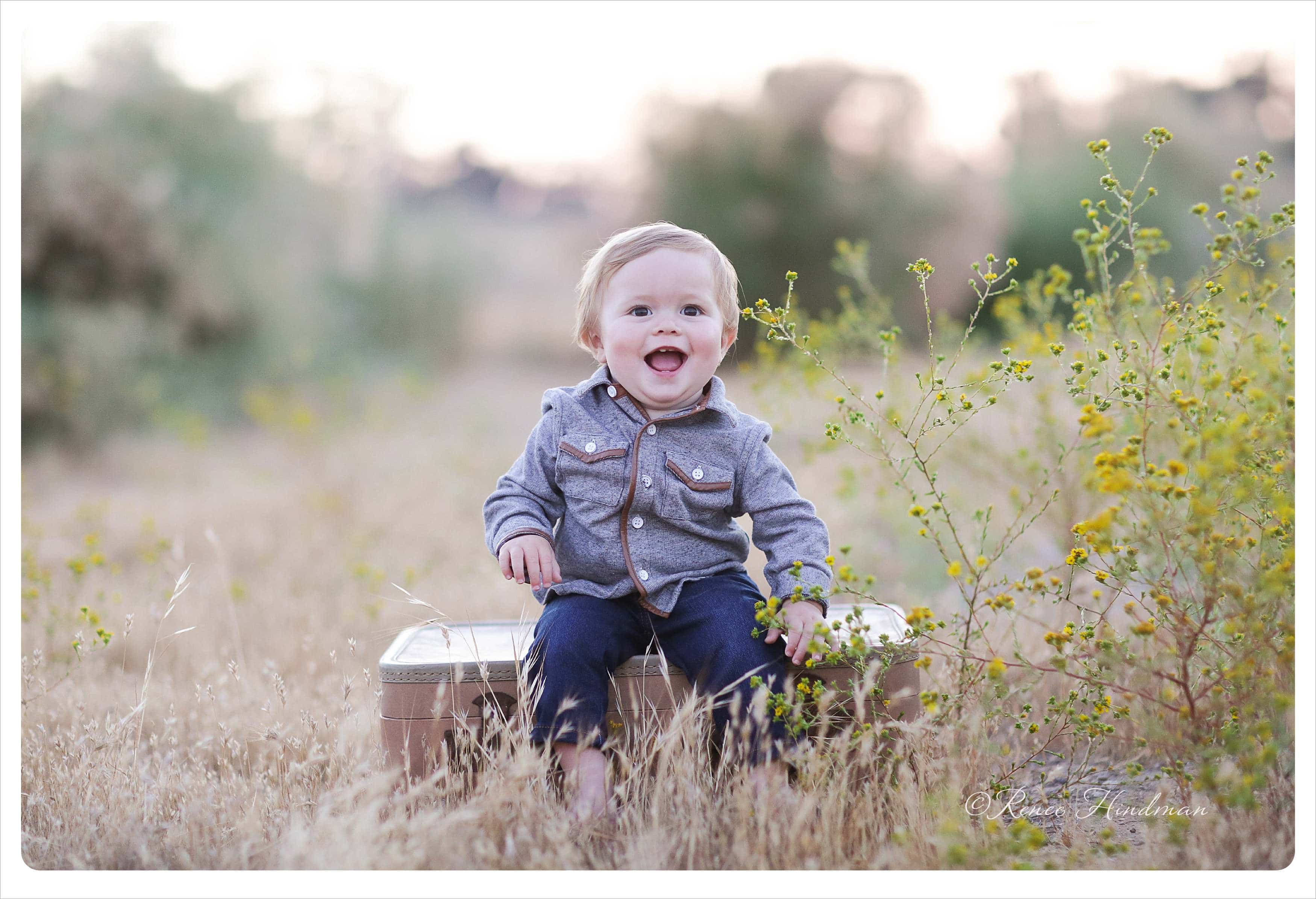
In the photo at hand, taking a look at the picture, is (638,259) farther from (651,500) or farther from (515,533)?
(515,533)

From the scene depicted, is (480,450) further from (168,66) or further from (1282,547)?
(1282,547)

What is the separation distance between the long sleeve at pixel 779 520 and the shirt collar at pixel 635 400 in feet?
0.31

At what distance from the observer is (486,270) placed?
12234 millimetres

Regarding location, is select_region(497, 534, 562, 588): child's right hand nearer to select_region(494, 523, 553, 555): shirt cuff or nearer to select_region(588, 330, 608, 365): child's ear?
select_region(494, 523, 553, 555): shirt cuff

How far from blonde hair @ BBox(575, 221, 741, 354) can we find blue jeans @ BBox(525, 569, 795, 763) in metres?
0.57

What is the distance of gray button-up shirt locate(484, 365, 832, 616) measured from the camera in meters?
2.03

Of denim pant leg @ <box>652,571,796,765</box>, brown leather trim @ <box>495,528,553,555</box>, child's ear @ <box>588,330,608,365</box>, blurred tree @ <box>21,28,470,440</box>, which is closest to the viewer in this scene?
denim pant leg @ <box>652,571,796,765</box>

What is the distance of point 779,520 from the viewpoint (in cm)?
208

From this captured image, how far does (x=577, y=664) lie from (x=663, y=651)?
0.62 ft

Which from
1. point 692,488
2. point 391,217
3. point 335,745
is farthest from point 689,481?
point 391,217

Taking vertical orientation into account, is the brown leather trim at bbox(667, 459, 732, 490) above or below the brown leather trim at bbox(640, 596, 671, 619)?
above
